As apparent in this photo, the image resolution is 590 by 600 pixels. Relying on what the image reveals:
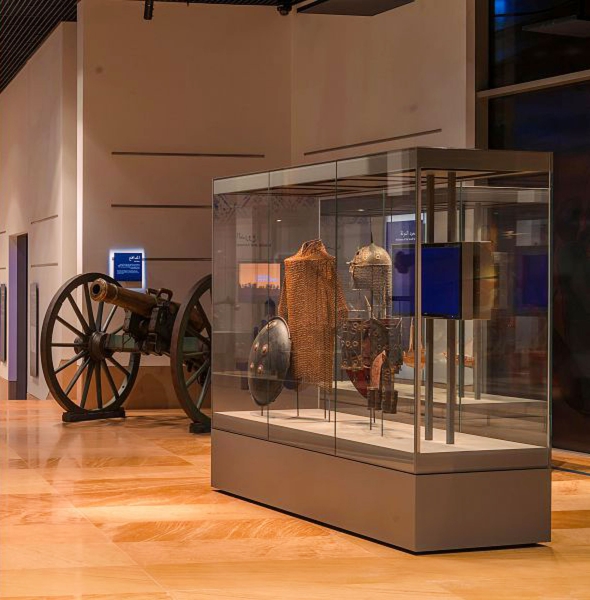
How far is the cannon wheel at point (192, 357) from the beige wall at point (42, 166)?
3105 millimetres

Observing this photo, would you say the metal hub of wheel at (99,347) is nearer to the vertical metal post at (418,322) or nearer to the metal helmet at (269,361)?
the metal helmet at (269,361)

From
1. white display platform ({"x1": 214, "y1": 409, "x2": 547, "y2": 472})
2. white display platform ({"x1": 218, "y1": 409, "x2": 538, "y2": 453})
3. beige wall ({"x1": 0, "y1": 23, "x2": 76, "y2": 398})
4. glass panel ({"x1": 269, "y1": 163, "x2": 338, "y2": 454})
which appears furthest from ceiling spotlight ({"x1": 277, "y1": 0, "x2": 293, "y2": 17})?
white display platform ({"x1": 214, "y1": 409, "x2": 547, "y2": 472})

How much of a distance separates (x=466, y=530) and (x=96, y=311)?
701 centimetres

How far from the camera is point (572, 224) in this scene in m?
8.89

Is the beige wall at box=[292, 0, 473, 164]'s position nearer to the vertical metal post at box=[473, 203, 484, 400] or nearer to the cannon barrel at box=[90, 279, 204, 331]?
the cannon barrel at box=[90, 279, 204, 331]

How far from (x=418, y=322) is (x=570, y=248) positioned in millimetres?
3926

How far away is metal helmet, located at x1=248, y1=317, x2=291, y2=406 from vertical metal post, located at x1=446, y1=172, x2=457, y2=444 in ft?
3.39

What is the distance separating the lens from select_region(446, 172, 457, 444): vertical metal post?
540 cm

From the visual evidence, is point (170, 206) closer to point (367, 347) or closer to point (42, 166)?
point (42, 166)

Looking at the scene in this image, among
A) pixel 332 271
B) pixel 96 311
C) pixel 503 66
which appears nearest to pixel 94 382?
pixel 96 311

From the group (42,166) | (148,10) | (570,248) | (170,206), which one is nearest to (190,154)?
(170,206)

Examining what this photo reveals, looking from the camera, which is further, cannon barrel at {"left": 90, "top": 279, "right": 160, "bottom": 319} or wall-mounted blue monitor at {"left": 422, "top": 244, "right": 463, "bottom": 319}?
cannon barrel at {"left": 90, "top": 279, "right": 160, "bottom": 319}

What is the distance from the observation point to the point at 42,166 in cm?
1436

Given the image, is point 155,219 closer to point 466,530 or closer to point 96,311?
point 96,311
